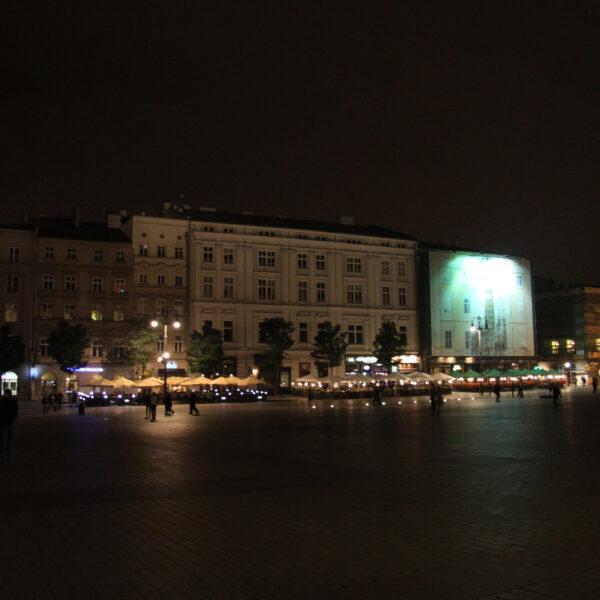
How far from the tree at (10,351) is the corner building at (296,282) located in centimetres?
1609

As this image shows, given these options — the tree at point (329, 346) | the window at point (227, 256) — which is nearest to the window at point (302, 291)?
the tree at point (329, 346)

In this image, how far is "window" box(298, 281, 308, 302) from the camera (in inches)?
2938

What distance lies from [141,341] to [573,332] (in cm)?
6876

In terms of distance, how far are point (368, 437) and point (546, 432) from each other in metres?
5.85

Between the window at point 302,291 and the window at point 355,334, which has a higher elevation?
the window at point 302,291

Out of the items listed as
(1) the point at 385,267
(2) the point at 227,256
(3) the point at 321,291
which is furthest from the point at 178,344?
(1) the point at 385,267

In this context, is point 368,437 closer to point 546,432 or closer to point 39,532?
point 546,432

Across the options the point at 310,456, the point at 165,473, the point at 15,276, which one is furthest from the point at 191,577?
the point at 15,276

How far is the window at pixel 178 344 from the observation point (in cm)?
6744

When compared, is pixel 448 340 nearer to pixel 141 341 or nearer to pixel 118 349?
pixel 141 341

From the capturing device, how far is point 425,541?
25.5 feet

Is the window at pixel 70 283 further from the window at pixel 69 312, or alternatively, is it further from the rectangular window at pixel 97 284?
the rectangular window at pixel 97 284

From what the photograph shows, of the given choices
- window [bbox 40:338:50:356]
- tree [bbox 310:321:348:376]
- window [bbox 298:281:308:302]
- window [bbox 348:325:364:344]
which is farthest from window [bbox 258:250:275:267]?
window [bbox 40:338:50:356]

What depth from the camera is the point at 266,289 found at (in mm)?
73000
